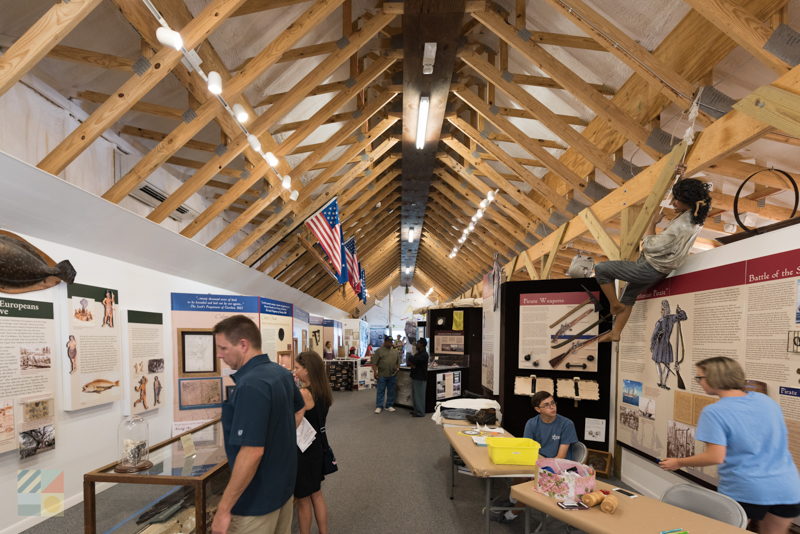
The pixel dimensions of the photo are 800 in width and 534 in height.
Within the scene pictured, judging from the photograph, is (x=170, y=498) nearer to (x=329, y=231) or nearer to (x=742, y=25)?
(x=742, y=25)

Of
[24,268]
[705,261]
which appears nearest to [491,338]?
[705,261]

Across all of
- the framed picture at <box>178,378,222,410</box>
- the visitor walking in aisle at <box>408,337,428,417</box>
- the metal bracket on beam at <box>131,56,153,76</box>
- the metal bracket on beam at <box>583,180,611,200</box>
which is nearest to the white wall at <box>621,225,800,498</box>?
the metal bracket on beam at <box>583,180,611,200</box>

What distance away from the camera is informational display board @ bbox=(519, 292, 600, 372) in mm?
5164

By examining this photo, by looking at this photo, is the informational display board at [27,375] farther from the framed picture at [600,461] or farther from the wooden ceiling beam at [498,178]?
the wooden ceiling beam at [498,178]

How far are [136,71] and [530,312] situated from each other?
186 inches

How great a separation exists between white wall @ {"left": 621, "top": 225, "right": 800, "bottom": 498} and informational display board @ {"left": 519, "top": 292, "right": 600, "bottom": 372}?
1.09 metres

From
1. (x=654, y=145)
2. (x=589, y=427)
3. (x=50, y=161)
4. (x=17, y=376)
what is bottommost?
(x=589, y=427)

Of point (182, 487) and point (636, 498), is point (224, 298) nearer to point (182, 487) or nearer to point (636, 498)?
point (182, 487)

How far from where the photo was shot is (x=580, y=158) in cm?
643

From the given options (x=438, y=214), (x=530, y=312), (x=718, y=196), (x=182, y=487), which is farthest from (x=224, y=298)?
(x=438, y=214)

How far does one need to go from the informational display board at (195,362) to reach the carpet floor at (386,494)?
47.8 inches

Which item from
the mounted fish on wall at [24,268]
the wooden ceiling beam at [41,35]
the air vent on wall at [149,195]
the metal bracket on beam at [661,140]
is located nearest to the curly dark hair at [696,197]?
the metal bracket on beam at [661,140]

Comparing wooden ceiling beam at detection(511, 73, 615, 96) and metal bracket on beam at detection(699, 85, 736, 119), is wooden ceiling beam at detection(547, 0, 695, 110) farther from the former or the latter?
wooden ceiling beam at detection(511, 73, 615, 96)

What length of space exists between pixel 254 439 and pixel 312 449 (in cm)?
137
